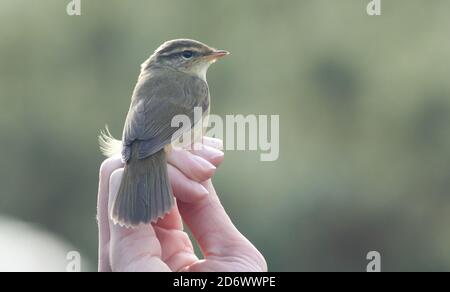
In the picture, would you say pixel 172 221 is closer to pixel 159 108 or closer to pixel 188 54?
pixel 159 108

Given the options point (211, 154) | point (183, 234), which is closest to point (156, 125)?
point (211, 154)

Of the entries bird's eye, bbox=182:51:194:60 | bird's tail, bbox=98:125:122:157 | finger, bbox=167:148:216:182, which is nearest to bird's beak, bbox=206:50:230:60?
bird's eye, bbox=182:51:194:60

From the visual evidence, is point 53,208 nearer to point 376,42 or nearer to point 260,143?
point 260,143

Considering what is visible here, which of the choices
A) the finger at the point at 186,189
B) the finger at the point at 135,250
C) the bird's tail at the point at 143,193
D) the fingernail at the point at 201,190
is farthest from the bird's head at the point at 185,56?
the finger at the point at 135,250

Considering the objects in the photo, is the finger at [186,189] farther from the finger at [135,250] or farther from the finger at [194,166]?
the finger at [135,250]
